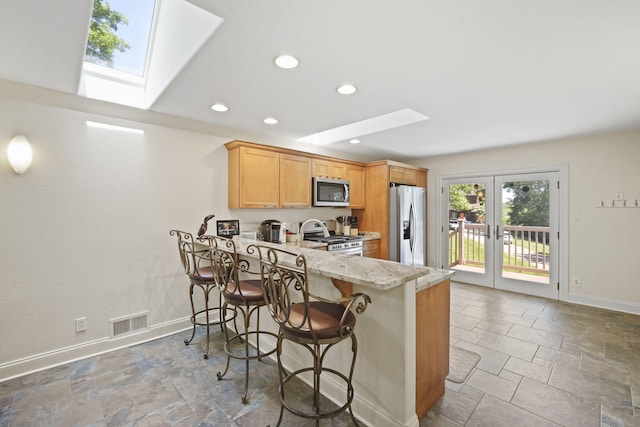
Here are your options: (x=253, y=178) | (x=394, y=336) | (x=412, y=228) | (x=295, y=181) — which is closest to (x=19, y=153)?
(x=253, y=178)

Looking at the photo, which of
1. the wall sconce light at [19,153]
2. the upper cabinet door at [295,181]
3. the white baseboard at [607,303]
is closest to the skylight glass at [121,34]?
the wall sconce light at [19,153]

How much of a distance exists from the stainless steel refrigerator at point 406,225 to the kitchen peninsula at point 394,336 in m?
2.87

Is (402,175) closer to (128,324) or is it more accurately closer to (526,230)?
(526,230)

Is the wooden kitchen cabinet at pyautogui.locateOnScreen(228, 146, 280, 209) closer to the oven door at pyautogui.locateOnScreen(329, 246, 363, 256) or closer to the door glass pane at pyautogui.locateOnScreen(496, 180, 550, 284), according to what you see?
the oven door at pyautogui.locateOnScreen(329, 246, 363, 256)

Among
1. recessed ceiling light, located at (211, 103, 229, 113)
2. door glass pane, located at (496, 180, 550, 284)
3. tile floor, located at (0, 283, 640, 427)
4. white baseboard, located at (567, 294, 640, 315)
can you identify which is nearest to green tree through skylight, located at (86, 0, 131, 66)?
recessed ceiling light, located at (211, 103, 229, 113)

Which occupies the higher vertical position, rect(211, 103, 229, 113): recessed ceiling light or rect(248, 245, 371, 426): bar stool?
rect(211, 103, 229, 113): recessed ceiling light

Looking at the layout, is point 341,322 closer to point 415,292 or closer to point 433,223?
point 415,292

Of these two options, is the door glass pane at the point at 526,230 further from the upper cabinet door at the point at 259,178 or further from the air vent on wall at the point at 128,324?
the air vent on wall at the point at 128,324

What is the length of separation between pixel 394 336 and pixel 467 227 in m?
4.30

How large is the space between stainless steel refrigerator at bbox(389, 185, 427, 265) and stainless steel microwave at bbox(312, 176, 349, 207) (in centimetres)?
84

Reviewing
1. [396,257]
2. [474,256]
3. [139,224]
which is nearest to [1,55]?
[139,224]

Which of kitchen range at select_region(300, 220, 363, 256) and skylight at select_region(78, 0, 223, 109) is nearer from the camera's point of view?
skylight at select_region(78, 0, 223, 109)

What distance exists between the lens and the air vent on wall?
2.79 meters

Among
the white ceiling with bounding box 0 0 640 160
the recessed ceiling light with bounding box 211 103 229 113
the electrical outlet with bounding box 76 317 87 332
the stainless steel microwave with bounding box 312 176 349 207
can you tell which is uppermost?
the recessed ceiling light with bounding box 211 103 229 113
